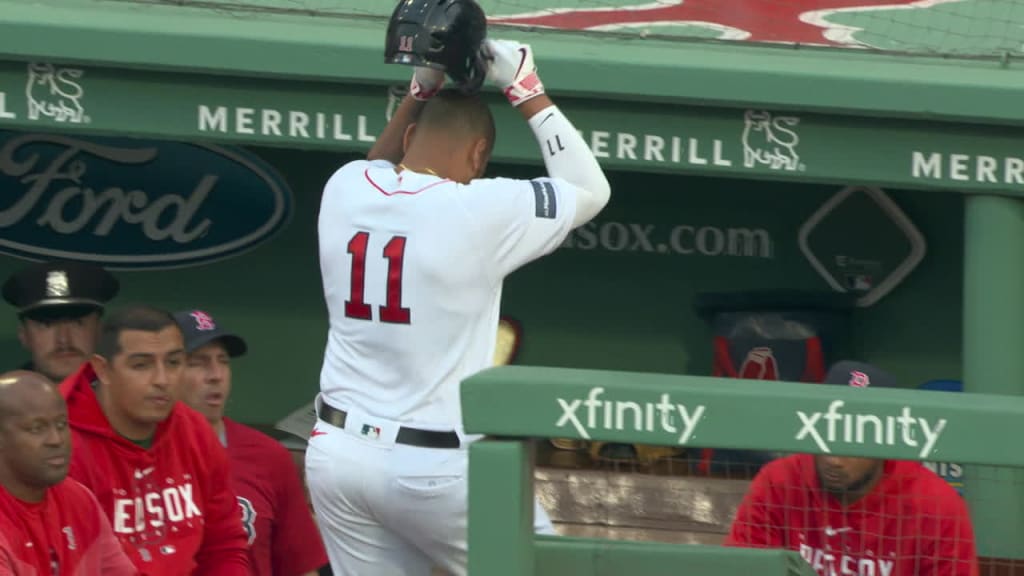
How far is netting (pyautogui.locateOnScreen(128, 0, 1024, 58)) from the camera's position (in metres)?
5.91

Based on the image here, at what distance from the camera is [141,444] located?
15.7 ft

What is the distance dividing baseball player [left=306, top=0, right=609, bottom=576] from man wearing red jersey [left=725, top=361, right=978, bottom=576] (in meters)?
0.67

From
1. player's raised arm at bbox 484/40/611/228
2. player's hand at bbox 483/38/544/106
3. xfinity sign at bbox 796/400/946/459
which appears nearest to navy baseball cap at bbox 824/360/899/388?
player's raised arm at bbox 484/40/611/228

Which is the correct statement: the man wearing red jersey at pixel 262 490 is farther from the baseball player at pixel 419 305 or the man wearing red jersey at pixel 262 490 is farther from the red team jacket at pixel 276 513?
the baseball player at pixel 419 305

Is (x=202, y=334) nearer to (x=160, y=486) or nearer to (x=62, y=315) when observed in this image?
(x=62, y=315)

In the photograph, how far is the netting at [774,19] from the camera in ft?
19.4

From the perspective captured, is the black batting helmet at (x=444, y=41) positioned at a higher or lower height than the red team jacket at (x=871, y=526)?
higher

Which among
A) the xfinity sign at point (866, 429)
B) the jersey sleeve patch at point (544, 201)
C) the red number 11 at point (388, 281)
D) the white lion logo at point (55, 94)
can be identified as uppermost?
the white lion logo at point (55, 94)

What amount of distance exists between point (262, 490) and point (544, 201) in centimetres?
176

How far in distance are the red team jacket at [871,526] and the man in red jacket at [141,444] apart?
59.8 inches

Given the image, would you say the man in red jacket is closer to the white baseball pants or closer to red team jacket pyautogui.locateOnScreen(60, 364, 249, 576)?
red team jacket pyautogui.locateOnScreen(60, 364, 249, 576)

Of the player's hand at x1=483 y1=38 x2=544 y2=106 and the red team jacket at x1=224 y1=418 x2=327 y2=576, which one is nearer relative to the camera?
the player's hand at x1=483 y1=38 x2=544 y2=106

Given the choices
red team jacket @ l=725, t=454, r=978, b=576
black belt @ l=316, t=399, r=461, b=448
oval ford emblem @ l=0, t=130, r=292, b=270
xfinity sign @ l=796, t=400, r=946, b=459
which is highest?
oval ford emblem @ l=0, t=130, r=292, b=270

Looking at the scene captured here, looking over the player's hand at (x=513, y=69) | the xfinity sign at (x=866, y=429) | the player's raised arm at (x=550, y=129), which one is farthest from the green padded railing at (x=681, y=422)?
the player's hand at (x=513, y=69)
